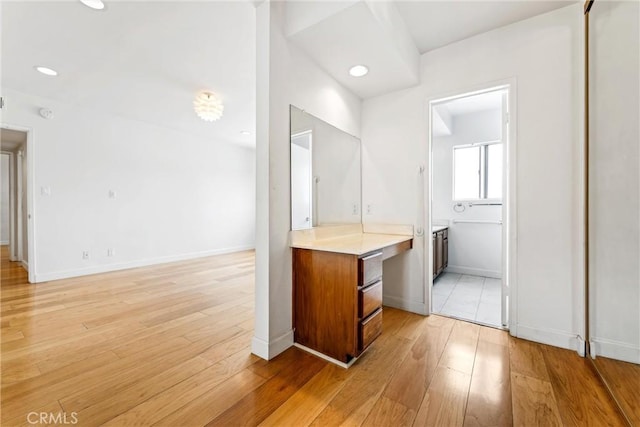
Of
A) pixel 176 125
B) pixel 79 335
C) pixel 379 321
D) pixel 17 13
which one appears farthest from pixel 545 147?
pixel 176 125

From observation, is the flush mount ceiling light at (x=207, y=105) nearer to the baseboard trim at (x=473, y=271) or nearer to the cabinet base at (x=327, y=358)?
the cabinet base at (x=327, y=358)

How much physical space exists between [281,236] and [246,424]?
1112mm

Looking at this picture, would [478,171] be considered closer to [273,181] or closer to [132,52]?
[273,181]

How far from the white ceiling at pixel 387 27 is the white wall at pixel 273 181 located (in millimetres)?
188

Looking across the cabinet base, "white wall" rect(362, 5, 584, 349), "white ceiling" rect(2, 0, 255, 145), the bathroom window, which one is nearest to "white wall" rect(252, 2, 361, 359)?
the cabinet base

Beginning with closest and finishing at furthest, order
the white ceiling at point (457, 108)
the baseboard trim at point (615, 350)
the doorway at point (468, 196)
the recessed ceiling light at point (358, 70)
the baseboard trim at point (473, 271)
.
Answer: the baseboard trim at point (615, 350), the recessed ceiling light at point (358, 70), the white ceiling at point (457, 108), the doorway at point (468, 196), the baseboard trim at point (473, 271)

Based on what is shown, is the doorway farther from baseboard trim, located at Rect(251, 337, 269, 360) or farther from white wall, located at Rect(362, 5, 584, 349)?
baseboard trim, located at Rect(251, 337, 269, 360)

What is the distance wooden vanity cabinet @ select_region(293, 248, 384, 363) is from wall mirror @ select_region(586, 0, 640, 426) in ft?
4.37

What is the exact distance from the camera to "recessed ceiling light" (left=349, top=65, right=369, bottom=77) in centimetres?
234

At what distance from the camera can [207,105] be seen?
3.40 m

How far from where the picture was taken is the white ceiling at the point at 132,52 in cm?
206

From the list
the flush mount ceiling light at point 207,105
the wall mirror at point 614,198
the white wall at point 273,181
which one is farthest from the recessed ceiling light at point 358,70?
the flush mount ceiling light at point 207,105

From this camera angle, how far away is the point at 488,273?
410cm

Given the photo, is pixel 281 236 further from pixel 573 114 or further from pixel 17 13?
pixel 17 13
